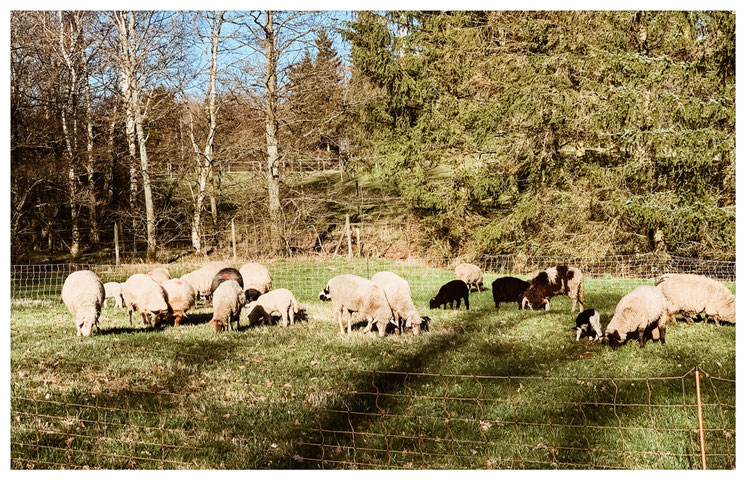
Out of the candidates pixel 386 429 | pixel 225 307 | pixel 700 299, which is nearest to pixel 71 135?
pixel 225 307

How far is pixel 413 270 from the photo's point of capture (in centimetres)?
1791

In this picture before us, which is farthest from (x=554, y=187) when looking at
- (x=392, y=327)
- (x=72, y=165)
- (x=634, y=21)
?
(x=72, y=165)

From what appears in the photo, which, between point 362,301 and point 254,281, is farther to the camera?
point 254,281

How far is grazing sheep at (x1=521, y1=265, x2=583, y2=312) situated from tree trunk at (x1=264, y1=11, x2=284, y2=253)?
1158cm

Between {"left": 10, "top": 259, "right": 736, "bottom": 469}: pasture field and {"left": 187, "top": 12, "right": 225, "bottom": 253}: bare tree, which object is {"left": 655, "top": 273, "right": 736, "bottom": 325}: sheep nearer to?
{"left": 10, "top": 259, "right": 736, "bottom": 469}: pasture field

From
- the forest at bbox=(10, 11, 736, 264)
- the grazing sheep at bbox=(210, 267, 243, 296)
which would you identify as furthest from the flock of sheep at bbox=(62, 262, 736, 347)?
the forest at bbox=(10, 11, 736, 264)

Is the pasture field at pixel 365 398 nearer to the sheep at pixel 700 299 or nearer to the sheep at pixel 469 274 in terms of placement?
the sheep at pixel 700 299

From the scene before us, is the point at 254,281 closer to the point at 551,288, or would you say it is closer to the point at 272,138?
the point at 551,288

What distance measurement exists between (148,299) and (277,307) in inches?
92.7

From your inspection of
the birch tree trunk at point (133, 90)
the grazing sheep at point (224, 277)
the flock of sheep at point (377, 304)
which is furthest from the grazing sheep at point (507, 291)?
the birch tree trunk at point (133, 90)

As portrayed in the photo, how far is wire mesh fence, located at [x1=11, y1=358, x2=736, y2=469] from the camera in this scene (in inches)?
184

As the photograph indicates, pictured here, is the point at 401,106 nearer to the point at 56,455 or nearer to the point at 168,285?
the point at 168,285

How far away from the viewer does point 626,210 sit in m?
15.5

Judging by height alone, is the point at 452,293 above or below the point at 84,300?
below
